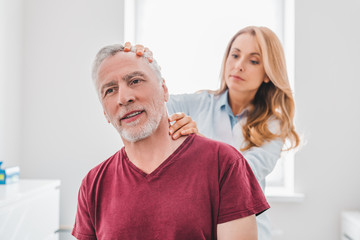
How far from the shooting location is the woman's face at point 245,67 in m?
1.68

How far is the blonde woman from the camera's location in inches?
65.9

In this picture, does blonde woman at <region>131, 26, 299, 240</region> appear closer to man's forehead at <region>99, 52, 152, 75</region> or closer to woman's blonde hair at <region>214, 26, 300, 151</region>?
woman's blonde hair at <region>214, 26, 300, 151</region>

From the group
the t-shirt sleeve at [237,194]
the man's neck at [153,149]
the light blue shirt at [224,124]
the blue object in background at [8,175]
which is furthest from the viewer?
the blue object in background at [8,175]

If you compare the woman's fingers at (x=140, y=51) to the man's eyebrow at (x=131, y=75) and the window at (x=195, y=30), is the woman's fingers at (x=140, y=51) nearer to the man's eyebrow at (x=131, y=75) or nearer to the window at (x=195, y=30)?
the man's eyebrow at (x=131, y=75)

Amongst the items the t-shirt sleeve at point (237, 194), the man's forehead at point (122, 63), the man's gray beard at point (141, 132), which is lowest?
the t-shirt sleeve at point (237, 194)

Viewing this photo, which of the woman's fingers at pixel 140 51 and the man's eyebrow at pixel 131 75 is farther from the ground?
the woman's fingers at pixel 140 51

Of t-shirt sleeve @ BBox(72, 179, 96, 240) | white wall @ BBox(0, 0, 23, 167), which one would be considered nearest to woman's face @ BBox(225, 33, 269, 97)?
t-shirt sleeve @ BBox(72, 179, 96, 240)

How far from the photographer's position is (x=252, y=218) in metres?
1.04

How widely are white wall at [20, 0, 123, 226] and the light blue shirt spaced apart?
3.78 feet

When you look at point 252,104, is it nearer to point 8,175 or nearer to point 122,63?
point 122,63

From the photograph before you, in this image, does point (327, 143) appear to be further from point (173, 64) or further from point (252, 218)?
point (252, 218)

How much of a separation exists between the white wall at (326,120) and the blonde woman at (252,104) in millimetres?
931

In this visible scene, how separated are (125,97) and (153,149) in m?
0.20

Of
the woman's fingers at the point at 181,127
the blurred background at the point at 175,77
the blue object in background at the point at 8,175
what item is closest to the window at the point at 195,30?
the blurred background at the point at 175,77
